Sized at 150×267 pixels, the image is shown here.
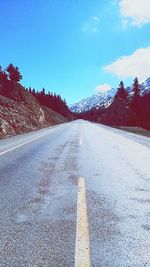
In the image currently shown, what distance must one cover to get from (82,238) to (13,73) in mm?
68694

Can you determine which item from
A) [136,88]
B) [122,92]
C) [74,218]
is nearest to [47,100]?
[122,92]

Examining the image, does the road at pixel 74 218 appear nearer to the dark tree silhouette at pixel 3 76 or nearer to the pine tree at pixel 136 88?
the dark tree silhouette at pixel 3 76

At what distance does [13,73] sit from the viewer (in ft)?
227

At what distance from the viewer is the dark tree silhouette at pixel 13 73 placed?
2680 inches

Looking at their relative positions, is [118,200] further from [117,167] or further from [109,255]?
[117,167]

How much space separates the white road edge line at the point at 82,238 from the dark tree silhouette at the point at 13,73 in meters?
65.5

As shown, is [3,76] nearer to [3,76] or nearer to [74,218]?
[3,76]

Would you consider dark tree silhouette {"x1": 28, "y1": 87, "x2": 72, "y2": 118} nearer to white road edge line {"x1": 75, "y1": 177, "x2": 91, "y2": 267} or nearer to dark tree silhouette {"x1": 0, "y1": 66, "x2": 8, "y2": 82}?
dark tree silhouette {"x1": 0, "y1": 66, "x2": 8, "y2": 82}

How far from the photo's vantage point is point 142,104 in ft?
302

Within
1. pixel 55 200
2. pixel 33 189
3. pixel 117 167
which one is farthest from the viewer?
pixel 117 167

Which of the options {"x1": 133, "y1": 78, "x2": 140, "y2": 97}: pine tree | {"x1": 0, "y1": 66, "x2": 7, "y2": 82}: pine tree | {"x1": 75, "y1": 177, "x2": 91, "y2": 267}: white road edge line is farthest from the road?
{"x1": 133, "y1": 78, "x2": 140, "y2": 97}: pine tree

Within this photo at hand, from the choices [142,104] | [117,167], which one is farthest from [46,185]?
[142,104]

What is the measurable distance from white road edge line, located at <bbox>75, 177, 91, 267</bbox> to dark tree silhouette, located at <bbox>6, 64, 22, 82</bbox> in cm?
6553

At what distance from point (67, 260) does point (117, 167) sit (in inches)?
245
